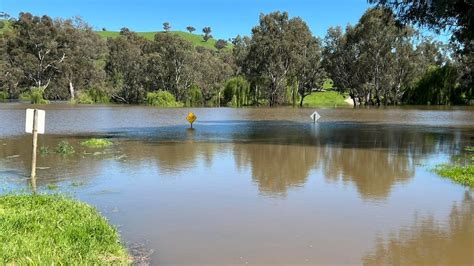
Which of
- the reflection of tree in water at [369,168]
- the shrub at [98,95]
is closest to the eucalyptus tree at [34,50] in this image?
the shrub at [98,95]

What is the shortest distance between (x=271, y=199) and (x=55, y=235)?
4.48 m

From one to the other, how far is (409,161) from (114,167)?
8.83 m

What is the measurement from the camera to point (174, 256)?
20.4 feet

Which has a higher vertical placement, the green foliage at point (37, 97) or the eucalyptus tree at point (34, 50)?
the eucalyptus tree at point (34, 50)

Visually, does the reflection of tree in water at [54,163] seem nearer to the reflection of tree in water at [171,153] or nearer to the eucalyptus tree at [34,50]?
the reflection of tree in water at [171,153]

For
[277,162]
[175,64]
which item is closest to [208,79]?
[175,64]

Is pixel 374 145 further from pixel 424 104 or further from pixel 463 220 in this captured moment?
pixel 424 104

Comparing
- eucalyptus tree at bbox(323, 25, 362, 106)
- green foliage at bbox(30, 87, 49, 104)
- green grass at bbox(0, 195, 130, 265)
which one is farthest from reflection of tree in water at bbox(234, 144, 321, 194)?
green foliage at bbox(30, 87, 49, 104)

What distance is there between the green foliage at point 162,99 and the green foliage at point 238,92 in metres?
9.03

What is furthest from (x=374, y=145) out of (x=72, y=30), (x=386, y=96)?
(x=72, y=30)

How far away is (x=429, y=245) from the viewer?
21.9 ft

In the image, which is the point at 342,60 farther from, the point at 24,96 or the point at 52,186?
the point at 52,186

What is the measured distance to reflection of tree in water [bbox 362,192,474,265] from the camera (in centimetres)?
610

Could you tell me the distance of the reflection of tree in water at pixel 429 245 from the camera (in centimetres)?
610
